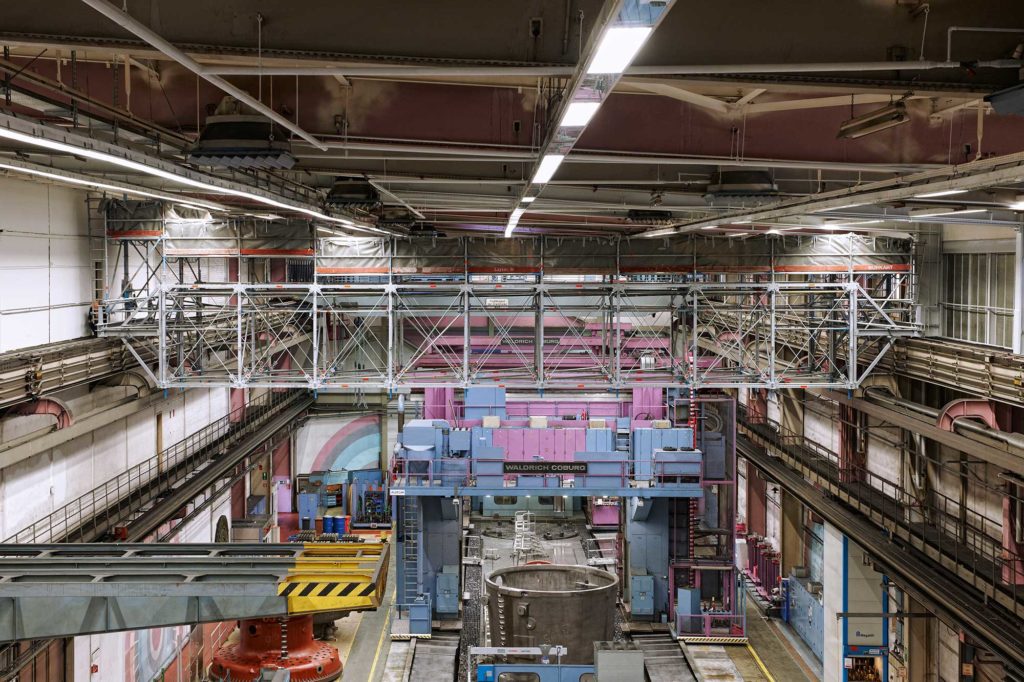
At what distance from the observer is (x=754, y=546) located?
91.5 ft

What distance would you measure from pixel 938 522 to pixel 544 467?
830 centimetres

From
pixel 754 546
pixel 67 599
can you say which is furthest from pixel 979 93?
pixel 754 546

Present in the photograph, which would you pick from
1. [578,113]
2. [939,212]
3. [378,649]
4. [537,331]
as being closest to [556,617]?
[537,331]

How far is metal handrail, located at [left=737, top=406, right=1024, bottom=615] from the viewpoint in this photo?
545 inches

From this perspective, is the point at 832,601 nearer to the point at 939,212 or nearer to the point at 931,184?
the point at 939,212

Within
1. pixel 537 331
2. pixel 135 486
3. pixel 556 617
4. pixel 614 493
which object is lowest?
pixel 556 617

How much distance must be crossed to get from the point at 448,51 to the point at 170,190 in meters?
10.5

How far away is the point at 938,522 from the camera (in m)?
16.4

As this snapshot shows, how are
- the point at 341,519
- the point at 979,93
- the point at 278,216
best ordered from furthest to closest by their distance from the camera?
the point at 341,519 < the point at 278,216 < the point at 979,93

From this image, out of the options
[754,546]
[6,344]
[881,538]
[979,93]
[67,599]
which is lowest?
[754,546]

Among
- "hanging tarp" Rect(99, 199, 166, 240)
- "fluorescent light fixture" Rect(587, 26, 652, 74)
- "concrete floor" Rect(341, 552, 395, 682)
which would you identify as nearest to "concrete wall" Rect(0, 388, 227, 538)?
"hanging tarp" Rect(99, 199, 166, 240)

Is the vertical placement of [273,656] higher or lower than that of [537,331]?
lower

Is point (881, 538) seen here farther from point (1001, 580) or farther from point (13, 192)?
point (13, 192)

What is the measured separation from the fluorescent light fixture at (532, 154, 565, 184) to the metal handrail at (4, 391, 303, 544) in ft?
30.6
